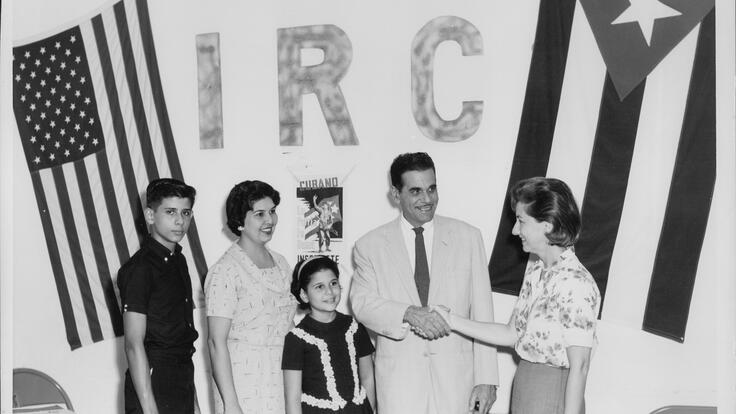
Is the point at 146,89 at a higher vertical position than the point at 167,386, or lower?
higher

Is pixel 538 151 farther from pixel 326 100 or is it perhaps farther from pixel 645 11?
pixel 326 100

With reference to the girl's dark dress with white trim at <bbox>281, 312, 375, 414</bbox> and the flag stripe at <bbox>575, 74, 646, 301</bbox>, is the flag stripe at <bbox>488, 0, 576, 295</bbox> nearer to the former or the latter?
the flag stripe at <bbox>575, 74, 646, 301</bbox>

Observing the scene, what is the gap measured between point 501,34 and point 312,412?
7.53 ft

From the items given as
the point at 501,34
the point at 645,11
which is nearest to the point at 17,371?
the point at 501,34

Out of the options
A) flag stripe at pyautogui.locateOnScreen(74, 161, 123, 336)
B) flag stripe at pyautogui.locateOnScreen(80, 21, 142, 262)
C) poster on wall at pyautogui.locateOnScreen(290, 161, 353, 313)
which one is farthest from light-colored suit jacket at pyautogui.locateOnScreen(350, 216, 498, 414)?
flag stripe at pyautogui.locateOnScreen(74, 161, 123, 336)

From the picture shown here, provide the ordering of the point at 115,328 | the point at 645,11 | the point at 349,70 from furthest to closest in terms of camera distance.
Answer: the point at 115,328 → the point at 349,70 → the point at 645,11

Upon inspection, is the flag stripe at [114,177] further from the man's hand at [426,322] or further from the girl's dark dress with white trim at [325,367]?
the man's hand at [426,322]

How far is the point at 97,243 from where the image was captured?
5438 mm

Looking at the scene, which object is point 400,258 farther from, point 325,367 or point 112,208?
point 112,208

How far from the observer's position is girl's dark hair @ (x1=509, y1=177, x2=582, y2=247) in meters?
3.23

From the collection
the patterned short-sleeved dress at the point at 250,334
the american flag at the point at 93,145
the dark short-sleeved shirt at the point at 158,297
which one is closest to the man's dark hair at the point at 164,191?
the dark short-sleeved shirt at the point at 158,297

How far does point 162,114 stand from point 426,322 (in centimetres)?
239

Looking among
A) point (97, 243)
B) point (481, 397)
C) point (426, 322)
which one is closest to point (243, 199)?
point (426, 322)

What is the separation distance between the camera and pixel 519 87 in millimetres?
4730
